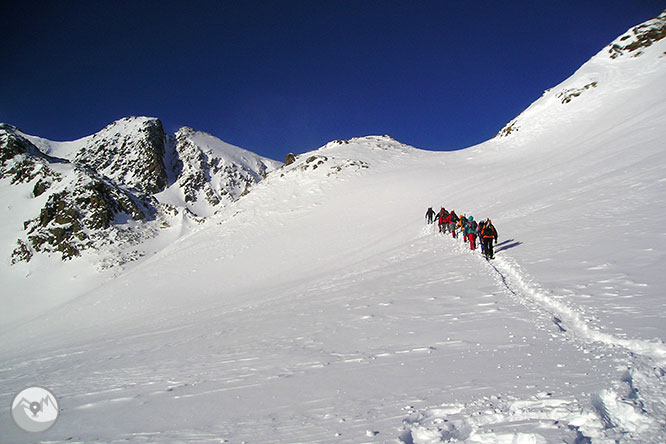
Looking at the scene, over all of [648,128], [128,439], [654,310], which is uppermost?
[648,128]

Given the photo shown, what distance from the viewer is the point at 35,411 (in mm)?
5078

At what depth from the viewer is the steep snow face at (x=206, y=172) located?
468 ft

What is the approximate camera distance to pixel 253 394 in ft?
14.5

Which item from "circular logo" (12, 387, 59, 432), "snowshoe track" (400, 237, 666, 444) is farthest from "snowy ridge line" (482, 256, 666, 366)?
"circular logo" (12, 387, 59, 432)

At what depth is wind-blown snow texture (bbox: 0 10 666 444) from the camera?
3.14 m

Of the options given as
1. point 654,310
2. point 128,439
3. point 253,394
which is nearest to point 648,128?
point 654,310

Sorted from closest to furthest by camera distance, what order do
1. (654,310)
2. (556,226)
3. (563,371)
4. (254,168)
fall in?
(563,371)
(654,310)
(556,226)
(254,168)

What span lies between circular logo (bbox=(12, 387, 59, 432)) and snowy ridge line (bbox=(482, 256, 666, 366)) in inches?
296

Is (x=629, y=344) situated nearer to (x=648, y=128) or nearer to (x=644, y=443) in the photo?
(x=644, y=443)

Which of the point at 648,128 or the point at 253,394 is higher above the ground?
the point at 648,128

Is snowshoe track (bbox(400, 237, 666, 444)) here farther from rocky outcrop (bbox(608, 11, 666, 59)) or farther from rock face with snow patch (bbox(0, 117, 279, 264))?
rock face with snow patch (bbox(0, 117, 279, 264))

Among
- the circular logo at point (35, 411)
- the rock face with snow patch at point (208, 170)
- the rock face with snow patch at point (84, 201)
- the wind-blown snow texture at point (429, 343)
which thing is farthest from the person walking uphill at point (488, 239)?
the rock face with snow patch at point (208, 170)

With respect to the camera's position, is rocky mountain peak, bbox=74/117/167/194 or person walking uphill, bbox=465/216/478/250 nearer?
person walking uphill, bbox=465/216/478/250

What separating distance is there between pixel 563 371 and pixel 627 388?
59 cm
